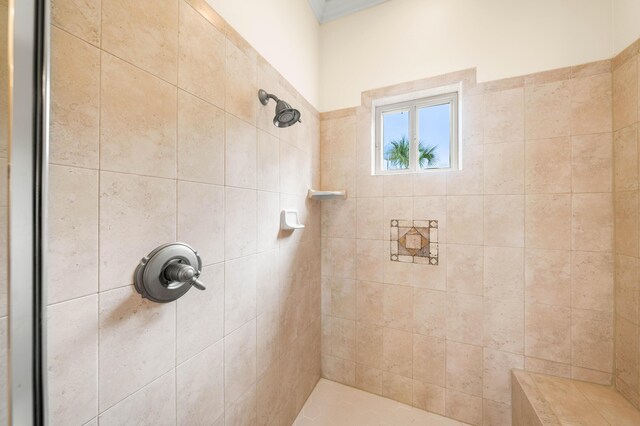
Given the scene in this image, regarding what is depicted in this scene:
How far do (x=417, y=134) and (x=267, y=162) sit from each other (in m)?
1.15

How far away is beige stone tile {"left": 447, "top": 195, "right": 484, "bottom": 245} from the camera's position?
4.92 feet

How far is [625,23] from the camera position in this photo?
1.20 metres

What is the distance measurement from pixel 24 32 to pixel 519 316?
2.20 m

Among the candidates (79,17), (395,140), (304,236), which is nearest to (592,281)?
(395,140)

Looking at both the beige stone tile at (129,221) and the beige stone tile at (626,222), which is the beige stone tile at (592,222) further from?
the beige stone tile at (129,221)

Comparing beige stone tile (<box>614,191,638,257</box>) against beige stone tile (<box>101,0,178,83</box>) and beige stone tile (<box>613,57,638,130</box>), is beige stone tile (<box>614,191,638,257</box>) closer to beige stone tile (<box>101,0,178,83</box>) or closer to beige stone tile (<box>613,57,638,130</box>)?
beige stone tile (<box>613,57,638,130</box>)

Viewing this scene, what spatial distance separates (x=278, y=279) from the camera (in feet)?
4.56

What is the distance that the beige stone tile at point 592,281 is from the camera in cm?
128

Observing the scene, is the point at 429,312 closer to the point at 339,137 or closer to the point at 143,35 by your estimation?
the point at 339,137

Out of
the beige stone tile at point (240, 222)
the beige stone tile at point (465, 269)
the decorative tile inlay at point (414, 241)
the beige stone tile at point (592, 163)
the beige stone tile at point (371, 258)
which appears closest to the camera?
the beige stone tile at point (240, 222)

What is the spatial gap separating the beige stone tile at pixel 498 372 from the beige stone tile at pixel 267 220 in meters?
1.46

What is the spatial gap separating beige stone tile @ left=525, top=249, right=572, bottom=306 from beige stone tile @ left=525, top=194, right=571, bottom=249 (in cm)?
5

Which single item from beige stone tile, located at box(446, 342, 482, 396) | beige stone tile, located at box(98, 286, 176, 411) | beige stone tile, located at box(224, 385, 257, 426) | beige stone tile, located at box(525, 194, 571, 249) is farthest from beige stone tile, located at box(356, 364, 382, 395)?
beige stone tile, located at box(98, 286, 176, 411)

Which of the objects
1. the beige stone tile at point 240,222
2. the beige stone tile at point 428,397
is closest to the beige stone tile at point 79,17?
the beige stone tile at point 240,222
